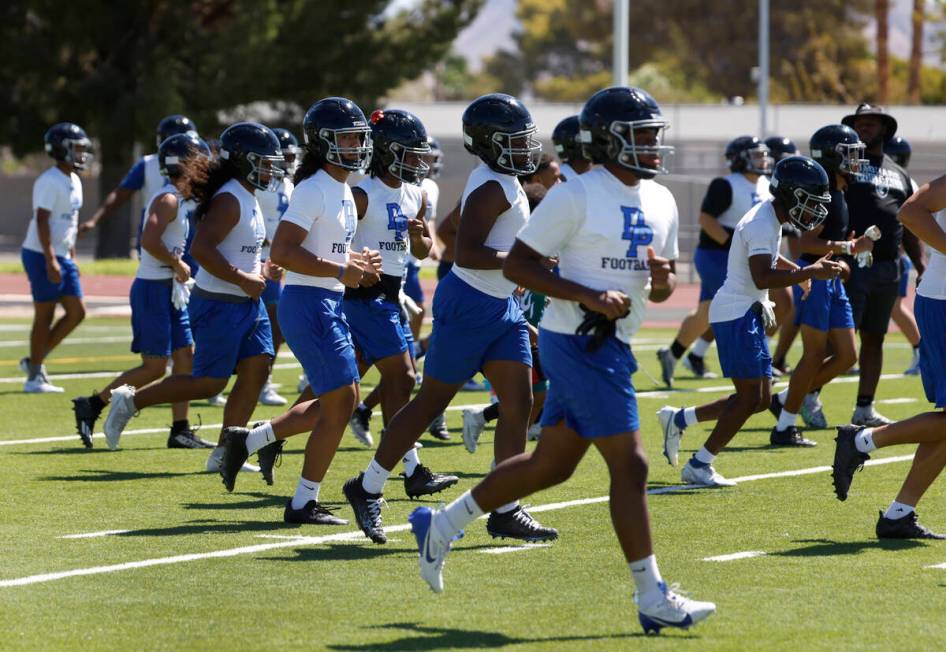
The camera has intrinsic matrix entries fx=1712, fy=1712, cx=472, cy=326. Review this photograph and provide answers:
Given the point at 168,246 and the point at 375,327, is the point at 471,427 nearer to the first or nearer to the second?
the point at 375,327

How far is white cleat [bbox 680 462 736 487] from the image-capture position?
396 inches

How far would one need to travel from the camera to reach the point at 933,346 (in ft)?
27.3

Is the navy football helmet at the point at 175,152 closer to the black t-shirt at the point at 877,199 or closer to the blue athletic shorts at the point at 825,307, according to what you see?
the blue athletic shorts at the point at 825,307

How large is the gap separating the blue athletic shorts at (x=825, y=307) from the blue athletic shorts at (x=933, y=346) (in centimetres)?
341

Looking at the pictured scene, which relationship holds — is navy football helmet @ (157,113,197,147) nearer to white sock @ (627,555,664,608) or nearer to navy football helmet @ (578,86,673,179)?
navy football helmet @ (578,86,673,179)

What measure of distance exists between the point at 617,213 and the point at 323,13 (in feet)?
99.6

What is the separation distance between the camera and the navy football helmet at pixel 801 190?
9.87 m

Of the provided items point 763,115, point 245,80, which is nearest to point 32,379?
point 245,80

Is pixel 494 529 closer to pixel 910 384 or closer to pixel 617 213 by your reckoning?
pixel 617 213

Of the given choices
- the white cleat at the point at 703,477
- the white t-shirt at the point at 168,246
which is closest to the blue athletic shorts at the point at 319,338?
the white cleat at the point at 703,477

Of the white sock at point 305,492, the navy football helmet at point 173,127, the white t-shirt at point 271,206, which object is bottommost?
the white sock at point 305,492

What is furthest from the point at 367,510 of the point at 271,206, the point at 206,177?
the point at 271,206

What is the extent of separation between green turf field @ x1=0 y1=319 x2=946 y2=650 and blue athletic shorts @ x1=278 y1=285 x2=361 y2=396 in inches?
30.6

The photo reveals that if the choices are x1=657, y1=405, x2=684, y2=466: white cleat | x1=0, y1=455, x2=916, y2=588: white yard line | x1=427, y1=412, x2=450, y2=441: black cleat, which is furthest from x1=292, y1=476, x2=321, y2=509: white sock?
x1=427, y1=412, x2=450, y2=441: black cleat
